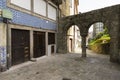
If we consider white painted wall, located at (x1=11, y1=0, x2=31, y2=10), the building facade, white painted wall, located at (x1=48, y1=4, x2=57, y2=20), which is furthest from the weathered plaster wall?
white painted wall, located at (x1=48, y1=4, x2=57, y2=20)

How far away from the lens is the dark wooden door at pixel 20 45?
7188 millimetres

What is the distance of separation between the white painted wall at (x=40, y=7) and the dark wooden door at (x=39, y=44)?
161cm

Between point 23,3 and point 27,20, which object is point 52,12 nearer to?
point 27,20

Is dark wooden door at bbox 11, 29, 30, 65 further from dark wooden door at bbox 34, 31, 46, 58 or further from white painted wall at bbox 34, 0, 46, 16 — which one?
white painted wall at bbox 34, 0, 46, 16

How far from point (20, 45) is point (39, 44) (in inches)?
101

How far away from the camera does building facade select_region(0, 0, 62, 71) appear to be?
6.27m

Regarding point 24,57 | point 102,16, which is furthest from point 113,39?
point 24,57

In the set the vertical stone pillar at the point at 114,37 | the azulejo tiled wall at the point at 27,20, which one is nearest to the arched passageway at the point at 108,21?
the vertical stone pillar at the point at 114,37

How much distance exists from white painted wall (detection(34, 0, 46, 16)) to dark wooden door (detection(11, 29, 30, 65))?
209cm

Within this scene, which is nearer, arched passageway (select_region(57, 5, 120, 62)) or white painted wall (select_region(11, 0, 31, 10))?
white painted wall (select_region(11, 0, 31, 10))

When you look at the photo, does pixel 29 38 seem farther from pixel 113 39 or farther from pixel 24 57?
pixel 113 39

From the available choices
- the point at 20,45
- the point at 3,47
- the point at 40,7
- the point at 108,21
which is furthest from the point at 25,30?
the point at 108,21

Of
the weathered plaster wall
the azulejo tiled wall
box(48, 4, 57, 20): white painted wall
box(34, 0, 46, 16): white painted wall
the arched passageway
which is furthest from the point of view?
box(48, 4, 57, 20): white painted wall

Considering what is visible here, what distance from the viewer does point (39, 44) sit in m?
10.2
